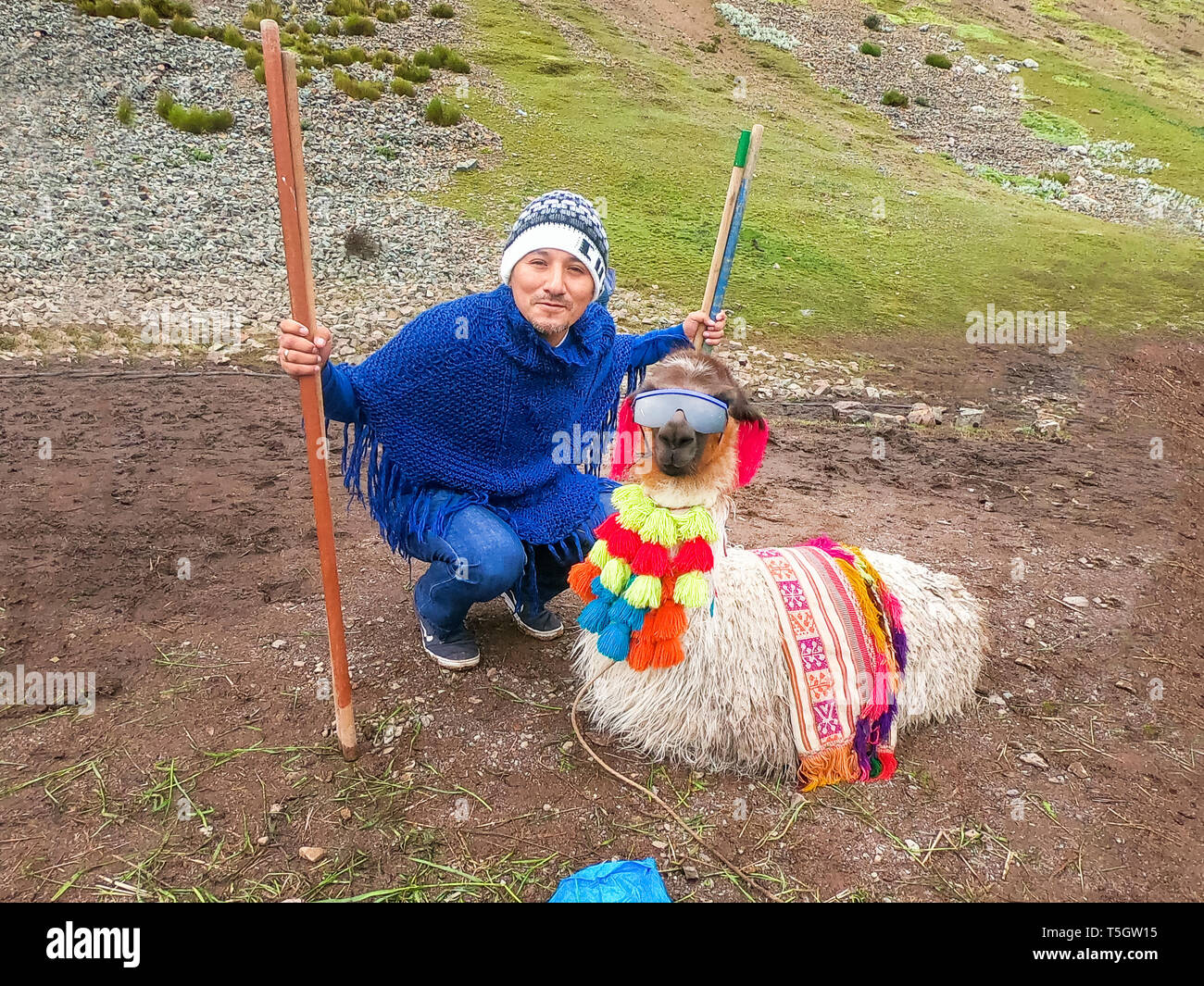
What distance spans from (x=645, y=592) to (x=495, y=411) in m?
0.81

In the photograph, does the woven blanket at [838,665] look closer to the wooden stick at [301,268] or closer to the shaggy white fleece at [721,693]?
the shaggy white fleece at [721,693]

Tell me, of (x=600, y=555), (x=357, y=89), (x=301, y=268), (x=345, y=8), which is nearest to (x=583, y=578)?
(x=600, y=555)

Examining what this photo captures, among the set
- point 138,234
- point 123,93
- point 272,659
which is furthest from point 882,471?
point 123,93

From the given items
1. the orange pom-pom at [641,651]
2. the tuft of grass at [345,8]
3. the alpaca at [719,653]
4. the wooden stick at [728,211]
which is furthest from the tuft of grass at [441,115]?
the orange pom-pom at [641,651]

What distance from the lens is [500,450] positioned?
285cm

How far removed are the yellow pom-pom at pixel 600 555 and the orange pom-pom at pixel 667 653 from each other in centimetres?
30

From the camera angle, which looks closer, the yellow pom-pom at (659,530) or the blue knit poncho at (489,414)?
the yellow pom-pom at (659,530)

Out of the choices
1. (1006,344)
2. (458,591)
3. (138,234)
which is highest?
(458,591)

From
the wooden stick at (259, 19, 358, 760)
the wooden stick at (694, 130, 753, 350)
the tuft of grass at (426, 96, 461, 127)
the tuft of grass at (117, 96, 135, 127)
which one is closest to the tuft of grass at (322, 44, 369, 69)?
the tuft of grass at (426, 96, 461, 127)

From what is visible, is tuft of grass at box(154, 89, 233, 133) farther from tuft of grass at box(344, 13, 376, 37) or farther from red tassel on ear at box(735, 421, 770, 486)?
red tassel on ear at box(735, 421, 770, 486)

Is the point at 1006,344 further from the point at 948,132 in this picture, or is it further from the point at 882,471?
the point at 948,132

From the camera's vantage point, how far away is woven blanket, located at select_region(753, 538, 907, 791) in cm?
266

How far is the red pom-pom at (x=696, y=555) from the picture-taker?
2.44 meters
